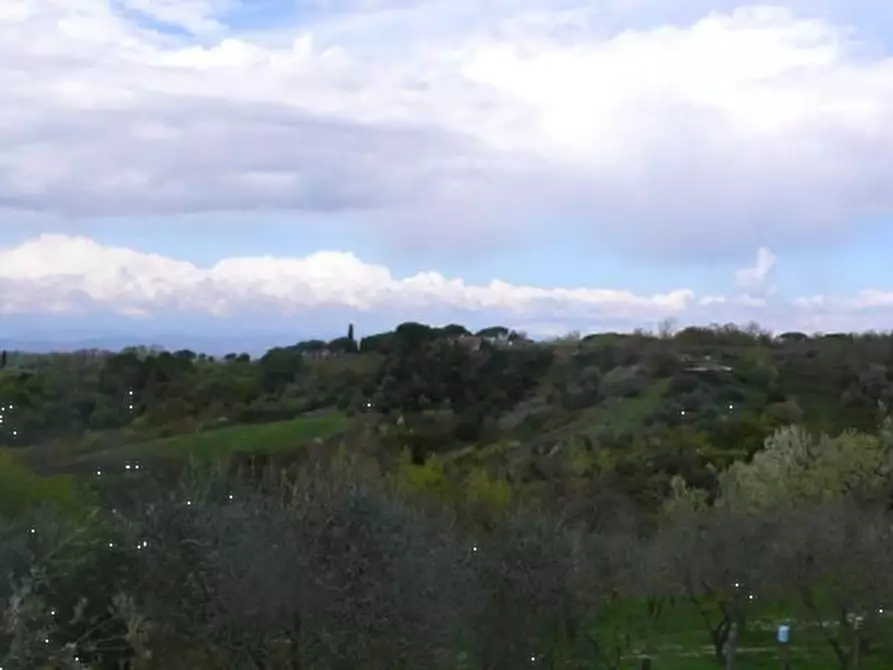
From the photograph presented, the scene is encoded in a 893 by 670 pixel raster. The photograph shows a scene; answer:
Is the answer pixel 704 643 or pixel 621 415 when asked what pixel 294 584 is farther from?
pixel 621 415

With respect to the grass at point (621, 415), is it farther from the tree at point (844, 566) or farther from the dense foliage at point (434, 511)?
the tree at point (844, 566)

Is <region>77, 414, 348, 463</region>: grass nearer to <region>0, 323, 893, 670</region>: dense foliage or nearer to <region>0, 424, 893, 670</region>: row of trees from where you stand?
<region>0, 323, 893, 670</region>: dense foliage

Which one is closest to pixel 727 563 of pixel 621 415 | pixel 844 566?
pixel 844 566

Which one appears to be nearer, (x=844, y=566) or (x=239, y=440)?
(x=844, y=566)

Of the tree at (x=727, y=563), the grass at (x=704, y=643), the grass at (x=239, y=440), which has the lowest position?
the grass at (x=704, y=643)

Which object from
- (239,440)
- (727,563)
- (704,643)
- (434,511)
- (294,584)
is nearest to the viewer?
(294,584)

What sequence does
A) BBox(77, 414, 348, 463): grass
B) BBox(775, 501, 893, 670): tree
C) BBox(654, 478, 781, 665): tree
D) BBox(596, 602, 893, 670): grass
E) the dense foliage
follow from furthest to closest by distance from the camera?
1. BBox(77, 414, 348, 463): grass
2. BBox(596, 602, 893, 670): grass
3. BBox(654, 478, 781, 665): tree
4. BBox(775, 501, 893, 670): tree
5. the dense foliage

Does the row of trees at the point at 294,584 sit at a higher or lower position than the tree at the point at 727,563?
higher

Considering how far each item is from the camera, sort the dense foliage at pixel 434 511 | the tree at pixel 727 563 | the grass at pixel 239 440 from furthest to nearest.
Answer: the grass at pixel 239 440, the tree at pixel 727 563, the dense foliage at pixel 434 511

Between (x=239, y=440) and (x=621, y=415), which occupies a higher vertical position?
(x=621, y=415)

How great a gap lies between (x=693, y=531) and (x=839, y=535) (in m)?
2.88

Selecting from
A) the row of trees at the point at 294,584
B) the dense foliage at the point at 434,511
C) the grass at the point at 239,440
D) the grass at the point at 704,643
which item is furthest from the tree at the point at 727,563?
the grass at the point at 239,440

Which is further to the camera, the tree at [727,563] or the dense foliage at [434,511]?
the tree at [727,563]

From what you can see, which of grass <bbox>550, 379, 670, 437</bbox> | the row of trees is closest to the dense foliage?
the row of trees
